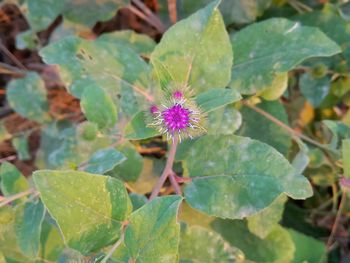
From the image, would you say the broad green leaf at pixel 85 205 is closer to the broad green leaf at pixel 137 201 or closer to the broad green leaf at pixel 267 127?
the broad green leaf at pixel 137 201

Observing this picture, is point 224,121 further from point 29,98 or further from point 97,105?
point 29,98

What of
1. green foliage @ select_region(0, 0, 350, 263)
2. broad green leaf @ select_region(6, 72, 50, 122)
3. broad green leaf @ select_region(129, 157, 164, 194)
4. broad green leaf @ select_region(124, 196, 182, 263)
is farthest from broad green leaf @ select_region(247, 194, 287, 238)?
broad green leaf @ select_region(6, 72, 50, 122)

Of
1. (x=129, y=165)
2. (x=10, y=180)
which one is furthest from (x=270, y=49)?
(x=10, y=180)

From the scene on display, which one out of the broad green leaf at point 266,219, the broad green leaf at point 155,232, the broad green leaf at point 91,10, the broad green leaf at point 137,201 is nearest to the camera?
the broad green leaf at point 155,232

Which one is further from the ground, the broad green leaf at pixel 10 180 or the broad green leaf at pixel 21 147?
the broad green leaf at pixel 10 180

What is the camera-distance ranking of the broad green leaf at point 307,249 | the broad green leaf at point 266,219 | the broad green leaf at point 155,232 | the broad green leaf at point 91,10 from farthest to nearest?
the broad green leaf at point 91,10 < the broad green leaf at point 307,249 < the broad green leaf at point 266,219 < the broad green leaf at point 155,232

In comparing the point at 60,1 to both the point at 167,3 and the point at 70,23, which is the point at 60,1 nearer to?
the point at 70,23

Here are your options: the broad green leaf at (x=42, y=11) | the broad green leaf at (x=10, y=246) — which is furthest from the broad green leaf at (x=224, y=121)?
the broad green leaf at (x=42, y=11)
